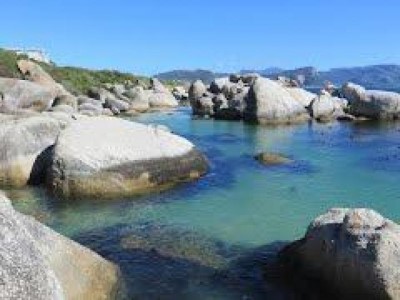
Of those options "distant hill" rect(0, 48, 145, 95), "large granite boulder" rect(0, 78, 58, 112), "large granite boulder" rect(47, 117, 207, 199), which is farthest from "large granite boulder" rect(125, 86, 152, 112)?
"large granite boulder" rect(47, 117, 207, 199)

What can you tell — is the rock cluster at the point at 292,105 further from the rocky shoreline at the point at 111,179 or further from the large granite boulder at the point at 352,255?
the large granite boulder at the point at 352,255

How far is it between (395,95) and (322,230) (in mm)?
43381

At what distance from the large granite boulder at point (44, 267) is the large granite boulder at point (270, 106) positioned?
3759 centimetres

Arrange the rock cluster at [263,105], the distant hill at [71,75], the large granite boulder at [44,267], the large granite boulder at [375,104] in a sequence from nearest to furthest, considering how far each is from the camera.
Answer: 1. the large granite boulder at [44,267]
2. the rock cluster at [263,105]
3. the large granite boulder at [375,104]
4. the distant hill at [71,75]

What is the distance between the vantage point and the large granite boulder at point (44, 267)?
8.80 m

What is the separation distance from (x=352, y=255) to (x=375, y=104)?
43.9 m

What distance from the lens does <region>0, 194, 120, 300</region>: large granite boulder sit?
880 centimetres

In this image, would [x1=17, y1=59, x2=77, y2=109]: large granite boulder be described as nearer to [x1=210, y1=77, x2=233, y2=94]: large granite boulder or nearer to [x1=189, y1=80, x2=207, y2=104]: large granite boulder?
[x1=189, y1=80, x2=207, y2=104]: large granite boulder

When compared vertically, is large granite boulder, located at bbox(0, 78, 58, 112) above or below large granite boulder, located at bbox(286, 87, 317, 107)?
above

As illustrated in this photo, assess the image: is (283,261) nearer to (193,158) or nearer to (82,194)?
(82,194)

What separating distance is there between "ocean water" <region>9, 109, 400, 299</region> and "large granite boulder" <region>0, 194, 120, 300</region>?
87 centimetres

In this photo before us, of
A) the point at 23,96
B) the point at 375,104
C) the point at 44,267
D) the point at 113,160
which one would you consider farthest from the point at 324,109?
the point at 44,267

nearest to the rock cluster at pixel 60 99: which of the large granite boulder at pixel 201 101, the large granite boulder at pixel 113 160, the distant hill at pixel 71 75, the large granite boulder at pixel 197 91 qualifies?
the distant hill at pixel 71 75

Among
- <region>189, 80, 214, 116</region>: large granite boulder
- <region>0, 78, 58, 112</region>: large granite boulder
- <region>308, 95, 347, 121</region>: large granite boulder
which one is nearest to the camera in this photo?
<region>0, 78, 58, 112</region>: large granite boulder
